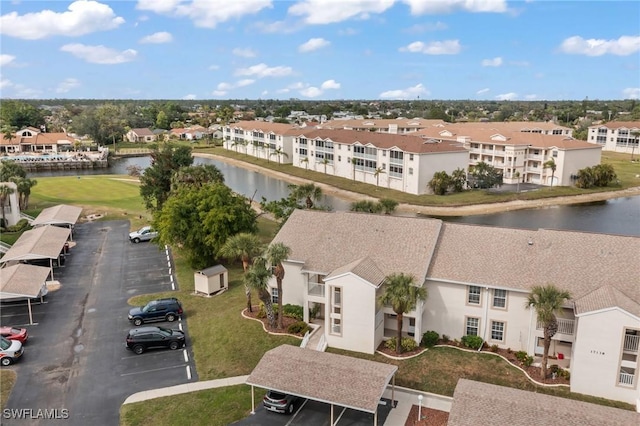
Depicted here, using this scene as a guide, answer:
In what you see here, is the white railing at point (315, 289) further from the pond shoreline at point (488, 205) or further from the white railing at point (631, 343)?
the pond shoreline at point (488, 205)

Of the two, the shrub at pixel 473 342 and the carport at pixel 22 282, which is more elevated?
the carport at pixel 22 282

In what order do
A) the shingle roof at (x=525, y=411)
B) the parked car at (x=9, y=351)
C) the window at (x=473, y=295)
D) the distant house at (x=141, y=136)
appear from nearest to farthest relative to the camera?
the shingle roof at (x=525, y=411), the parked car at (x=9, y=351), the window at (x=473, y=295), the distant house at (x=141, y=136)

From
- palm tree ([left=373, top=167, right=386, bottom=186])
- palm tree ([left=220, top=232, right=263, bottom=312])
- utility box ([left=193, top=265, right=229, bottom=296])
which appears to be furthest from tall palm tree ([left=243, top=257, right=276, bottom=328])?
palm tree ([left=373, top=167, right=386, bottom=186])

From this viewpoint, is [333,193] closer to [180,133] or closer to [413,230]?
[413,230]

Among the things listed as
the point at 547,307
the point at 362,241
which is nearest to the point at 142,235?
the point at 362,241

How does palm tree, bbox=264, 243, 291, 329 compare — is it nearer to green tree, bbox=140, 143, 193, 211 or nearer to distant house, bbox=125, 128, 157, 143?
green tree, bbox=140, 143, 193, 211

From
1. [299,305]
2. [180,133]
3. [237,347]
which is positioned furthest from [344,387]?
[180,133]

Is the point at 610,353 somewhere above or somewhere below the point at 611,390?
above

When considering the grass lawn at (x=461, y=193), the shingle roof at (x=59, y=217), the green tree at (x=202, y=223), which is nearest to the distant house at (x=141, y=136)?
the grass lawn at (x=461, y=193)
